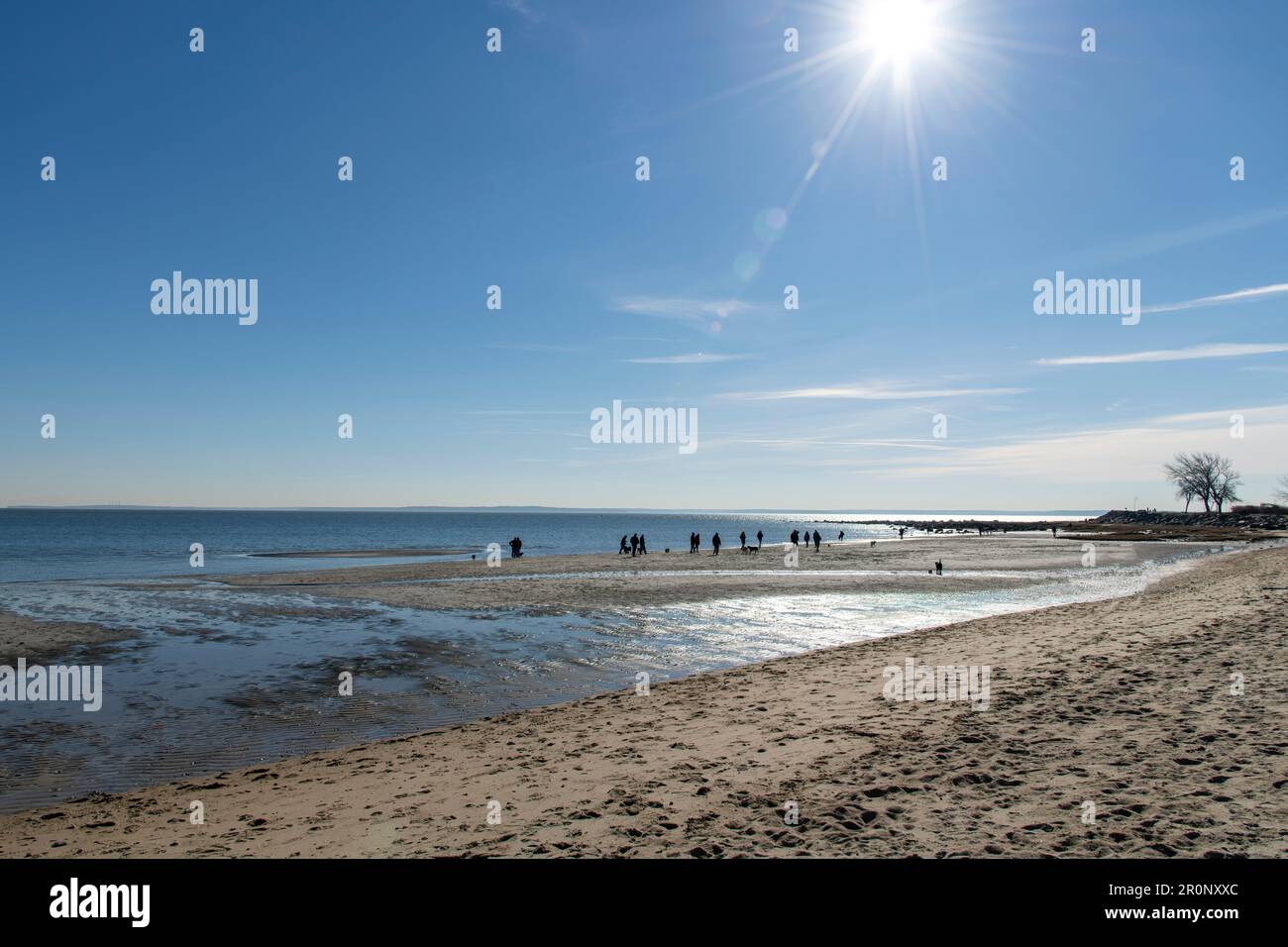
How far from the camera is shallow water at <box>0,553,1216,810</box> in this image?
1147 cm

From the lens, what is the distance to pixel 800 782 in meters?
8.20

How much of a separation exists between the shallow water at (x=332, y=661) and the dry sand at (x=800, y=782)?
162cm

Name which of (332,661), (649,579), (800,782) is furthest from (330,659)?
(649,579)

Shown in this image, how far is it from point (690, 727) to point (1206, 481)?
159770mm

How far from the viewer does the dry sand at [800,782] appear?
660 centimetres

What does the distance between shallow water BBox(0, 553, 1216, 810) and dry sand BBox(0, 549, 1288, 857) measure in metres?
1.62

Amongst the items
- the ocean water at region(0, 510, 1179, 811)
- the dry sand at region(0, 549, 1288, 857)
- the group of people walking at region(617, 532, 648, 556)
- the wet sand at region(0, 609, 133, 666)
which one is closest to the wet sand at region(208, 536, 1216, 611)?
the group of people walking at region(617, 532, 648, 556)

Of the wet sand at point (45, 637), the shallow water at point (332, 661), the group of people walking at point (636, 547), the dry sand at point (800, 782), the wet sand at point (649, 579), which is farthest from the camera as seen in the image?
the group of people walking at point (636, 547)

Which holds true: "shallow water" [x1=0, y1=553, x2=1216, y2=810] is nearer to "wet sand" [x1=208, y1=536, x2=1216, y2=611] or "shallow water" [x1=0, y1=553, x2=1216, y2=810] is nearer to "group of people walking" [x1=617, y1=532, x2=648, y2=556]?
"wet sand" [x1=208, y1=536, x2=1216, y2=611]

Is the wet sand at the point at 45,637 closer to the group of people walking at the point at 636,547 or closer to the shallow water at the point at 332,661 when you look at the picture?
the shallow water at the point at 332,661

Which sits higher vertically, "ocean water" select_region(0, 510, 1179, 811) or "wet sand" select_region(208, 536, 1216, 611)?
"ocean water" select_region(0, 510, 1179, 811)

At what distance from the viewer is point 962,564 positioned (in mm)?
50312

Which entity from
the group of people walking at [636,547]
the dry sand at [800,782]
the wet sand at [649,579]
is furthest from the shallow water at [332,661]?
the group of people walking at [636,547]
